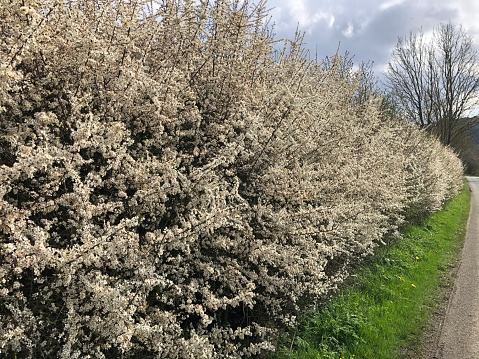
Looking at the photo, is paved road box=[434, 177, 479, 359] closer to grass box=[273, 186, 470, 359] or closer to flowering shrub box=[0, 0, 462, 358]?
grass box=[273, 186, 470, 359]

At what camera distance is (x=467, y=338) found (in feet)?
19.0

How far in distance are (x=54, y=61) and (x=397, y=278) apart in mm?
6592

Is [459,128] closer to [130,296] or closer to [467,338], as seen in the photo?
[467,338]

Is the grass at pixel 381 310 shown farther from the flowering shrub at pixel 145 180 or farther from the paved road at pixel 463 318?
the flowering shrub at pixel 145 180

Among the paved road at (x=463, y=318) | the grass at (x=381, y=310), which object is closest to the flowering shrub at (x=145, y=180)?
the grass at (x=381, y=310)

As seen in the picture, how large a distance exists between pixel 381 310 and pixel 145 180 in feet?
14.3

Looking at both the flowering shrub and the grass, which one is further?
the grass

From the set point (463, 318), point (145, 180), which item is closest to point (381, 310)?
point (463, 318)

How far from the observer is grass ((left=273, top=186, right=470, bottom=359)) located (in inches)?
197

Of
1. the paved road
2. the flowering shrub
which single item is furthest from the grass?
the flowering shrub

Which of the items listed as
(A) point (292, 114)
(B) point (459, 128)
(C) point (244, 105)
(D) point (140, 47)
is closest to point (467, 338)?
(A) point (292, 114)

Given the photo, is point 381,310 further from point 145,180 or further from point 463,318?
point 145,180

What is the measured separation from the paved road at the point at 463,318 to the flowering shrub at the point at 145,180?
2.01 metres

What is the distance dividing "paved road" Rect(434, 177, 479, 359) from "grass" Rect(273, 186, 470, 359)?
238mm
